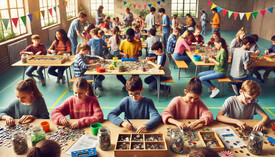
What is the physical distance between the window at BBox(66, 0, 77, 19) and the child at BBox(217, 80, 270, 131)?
1412cm

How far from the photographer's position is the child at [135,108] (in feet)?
8.43

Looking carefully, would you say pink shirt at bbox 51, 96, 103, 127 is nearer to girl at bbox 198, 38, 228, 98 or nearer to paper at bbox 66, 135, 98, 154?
paper at bbox 66, 135, 98, 154

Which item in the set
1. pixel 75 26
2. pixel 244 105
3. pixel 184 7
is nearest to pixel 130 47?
pixel 75 26

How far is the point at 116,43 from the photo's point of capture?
23.6ft

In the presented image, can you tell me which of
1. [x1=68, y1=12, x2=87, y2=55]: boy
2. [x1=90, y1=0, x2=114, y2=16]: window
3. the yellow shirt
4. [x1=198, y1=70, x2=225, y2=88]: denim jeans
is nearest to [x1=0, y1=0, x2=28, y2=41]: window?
[x1=68, y1=12, x2=87, y2=55]: boy

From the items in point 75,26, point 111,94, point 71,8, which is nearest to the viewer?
point 111,94

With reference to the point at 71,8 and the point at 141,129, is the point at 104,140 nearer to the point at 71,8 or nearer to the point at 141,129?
the point at 141,129

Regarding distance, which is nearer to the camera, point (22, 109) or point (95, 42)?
point (22, 109)

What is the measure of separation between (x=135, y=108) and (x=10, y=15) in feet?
24.4

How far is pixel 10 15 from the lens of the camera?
26.9 feet

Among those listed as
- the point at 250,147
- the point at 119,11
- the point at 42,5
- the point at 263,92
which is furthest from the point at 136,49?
the point at 119,11

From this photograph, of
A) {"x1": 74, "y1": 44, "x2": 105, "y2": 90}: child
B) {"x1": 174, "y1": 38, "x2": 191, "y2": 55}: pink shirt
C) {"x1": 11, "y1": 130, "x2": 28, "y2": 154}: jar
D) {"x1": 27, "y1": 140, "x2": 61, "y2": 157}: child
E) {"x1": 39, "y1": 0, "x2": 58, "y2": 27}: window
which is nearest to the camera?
{"x1": 27, "y1": 140, "x2": 61, "y2": 157}: child

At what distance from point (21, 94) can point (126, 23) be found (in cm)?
965

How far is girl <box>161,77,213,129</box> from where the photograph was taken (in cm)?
264
